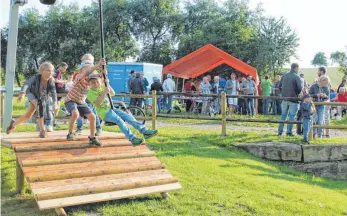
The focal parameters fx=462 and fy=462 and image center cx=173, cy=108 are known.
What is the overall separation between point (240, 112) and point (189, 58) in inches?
227

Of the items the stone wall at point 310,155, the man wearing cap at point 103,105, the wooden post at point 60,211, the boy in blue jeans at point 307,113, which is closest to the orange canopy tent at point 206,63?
the boy in blue jeans at point 307,113

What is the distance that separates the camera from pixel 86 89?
7.29 m

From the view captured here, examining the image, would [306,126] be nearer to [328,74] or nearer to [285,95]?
[285,95]

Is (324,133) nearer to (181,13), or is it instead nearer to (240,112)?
(240,112)

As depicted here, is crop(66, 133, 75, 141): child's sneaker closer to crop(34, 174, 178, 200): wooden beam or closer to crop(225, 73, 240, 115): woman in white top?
crop(34, 174, 178, 200): wooden beam

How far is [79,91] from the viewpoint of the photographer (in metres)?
7.24

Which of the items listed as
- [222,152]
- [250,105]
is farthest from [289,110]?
[250,105]

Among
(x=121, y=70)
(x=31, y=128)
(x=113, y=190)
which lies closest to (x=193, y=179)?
(x=113, y=190)

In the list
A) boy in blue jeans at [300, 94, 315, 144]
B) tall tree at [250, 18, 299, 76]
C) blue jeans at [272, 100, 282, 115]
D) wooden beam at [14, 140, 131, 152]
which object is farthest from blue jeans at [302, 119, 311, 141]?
tall tree at [250, 18, 299, 76]

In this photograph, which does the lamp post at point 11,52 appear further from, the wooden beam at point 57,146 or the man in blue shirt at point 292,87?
the man in blue shirt at point 292,87

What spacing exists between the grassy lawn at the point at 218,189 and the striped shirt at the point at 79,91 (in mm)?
1567

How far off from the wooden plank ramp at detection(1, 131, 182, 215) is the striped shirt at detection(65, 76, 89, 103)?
0.64 metres

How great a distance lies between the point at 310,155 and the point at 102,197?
20.8 ft

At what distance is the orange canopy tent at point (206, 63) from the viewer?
2180cm
